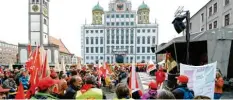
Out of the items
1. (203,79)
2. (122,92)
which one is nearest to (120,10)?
(203,79)

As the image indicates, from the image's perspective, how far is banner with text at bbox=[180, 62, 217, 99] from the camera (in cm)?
591

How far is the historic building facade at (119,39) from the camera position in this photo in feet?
338

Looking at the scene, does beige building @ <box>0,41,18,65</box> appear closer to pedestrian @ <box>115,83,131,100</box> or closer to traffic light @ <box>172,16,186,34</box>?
traffic light @ <box>172,16,186,34</box>

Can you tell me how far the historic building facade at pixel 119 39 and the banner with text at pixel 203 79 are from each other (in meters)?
94.8

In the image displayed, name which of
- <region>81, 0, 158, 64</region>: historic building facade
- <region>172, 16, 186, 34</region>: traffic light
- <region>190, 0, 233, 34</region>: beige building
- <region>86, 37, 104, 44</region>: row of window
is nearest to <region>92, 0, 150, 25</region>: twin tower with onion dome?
<region>81, 0, 158, 64</region>: historic building facade

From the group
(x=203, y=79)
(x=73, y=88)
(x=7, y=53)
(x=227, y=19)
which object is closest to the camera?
(x=73, y=88)

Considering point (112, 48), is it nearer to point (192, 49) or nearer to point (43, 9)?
point (43, 9)

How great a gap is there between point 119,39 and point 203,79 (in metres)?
97.3

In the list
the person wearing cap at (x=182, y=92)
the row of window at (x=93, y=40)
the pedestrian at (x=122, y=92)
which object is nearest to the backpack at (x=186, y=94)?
the person wearing cap at (x=182, y=92)

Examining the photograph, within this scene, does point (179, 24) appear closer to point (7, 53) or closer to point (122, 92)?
point (122, 92)

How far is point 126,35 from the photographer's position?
104 meters

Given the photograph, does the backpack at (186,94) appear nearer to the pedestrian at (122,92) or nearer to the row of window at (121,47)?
the pedestrian at (122,92)

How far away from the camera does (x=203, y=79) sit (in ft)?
20.0

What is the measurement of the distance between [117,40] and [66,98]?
321ft
